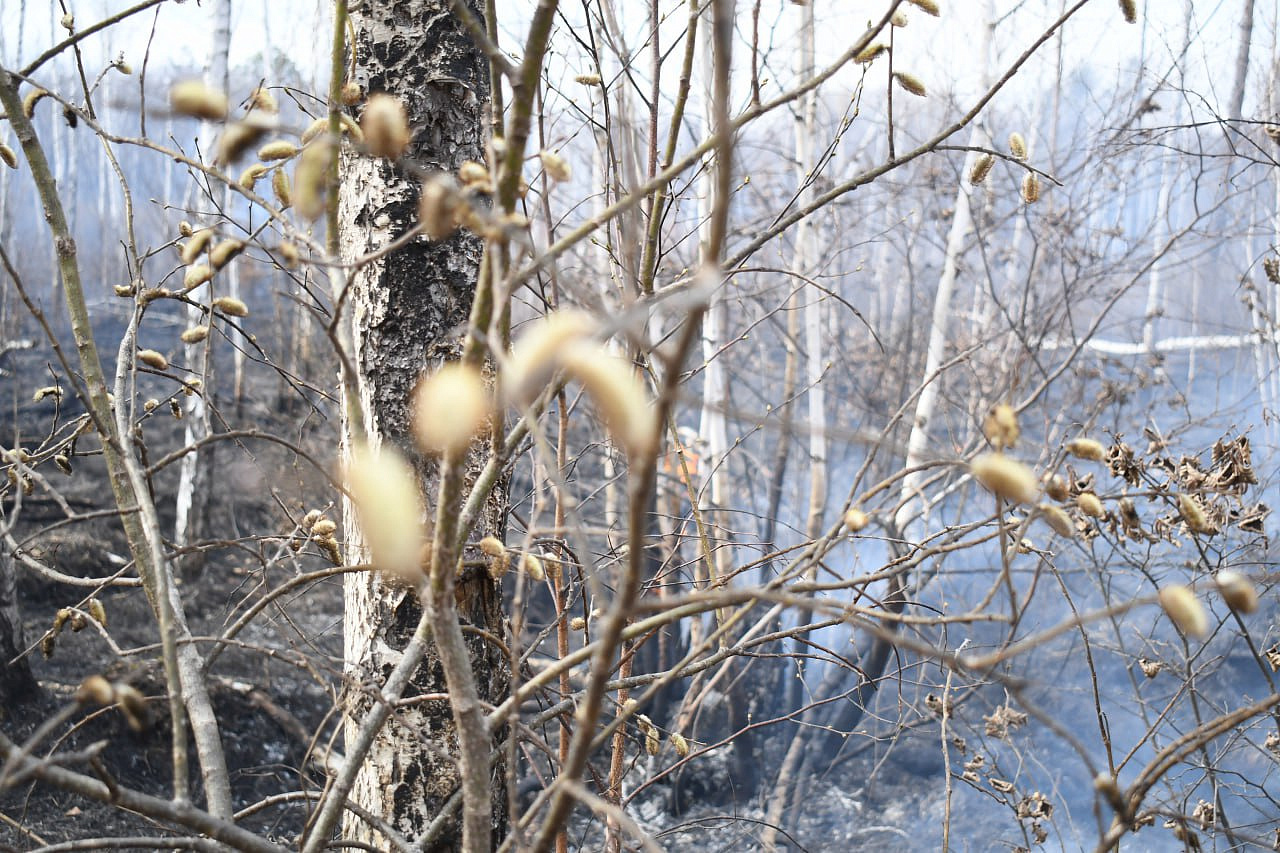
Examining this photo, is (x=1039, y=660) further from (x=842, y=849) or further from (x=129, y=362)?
(x=129, y=362)

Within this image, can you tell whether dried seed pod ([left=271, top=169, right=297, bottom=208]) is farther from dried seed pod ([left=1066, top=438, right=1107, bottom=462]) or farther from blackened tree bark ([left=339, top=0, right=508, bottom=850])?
dried seed pod ([left=1066, top=438, right=1107, bottom=462])

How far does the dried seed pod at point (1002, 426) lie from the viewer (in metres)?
0.69

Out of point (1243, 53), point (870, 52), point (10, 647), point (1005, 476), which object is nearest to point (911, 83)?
point (870, 52)

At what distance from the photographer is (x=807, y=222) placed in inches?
175

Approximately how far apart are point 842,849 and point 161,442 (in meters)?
6.02

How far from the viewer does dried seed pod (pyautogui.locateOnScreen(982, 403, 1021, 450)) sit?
2.26ft

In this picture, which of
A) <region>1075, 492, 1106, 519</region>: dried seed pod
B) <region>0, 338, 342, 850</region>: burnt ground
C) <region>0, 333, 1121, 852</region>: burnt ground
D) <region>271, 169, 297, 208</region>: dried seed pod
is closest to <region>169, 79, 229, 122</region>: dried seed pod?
<region>271, 169, 297, 208</region>: dried seed pod

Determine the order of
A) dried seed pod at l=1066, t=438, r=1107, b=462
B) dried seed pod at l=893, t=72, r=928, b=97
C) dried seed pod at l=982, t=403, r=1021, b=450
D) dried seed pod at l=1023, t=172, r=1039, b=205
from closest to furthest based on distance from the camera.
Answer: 1. dried seed pod at l=982, t=403, r=1021, b=450
2. dried seed pod at l=1066, t=438, r=1107, b=462
3. dried seed pod at l=893, t=72, r=928, b=97
4. dried seed pod at l=1023, t=172, r=1039, b=205

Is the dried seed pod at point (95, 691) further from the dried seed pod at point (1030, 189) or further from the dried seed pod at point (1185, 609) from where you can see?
the dried seed pod at point (1030, 189)

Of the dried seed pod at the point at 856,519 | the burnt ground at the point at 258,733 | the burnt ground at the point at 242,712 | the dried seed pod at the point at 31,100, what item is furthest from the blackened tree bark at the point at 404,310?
the burnt ground at the point at 258,733

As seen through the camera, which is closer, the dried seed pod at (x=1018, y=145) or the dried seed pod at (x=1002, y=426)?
the dried seed pod at (x=1002, y=426)

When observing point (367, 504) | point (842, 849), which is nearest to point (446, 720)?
point (367, 504)

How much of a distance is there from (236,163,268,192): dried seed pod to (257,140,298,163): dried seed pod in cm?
6

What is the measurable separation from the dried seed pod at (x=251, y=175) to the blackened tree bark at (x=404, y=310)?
309 millimetres
